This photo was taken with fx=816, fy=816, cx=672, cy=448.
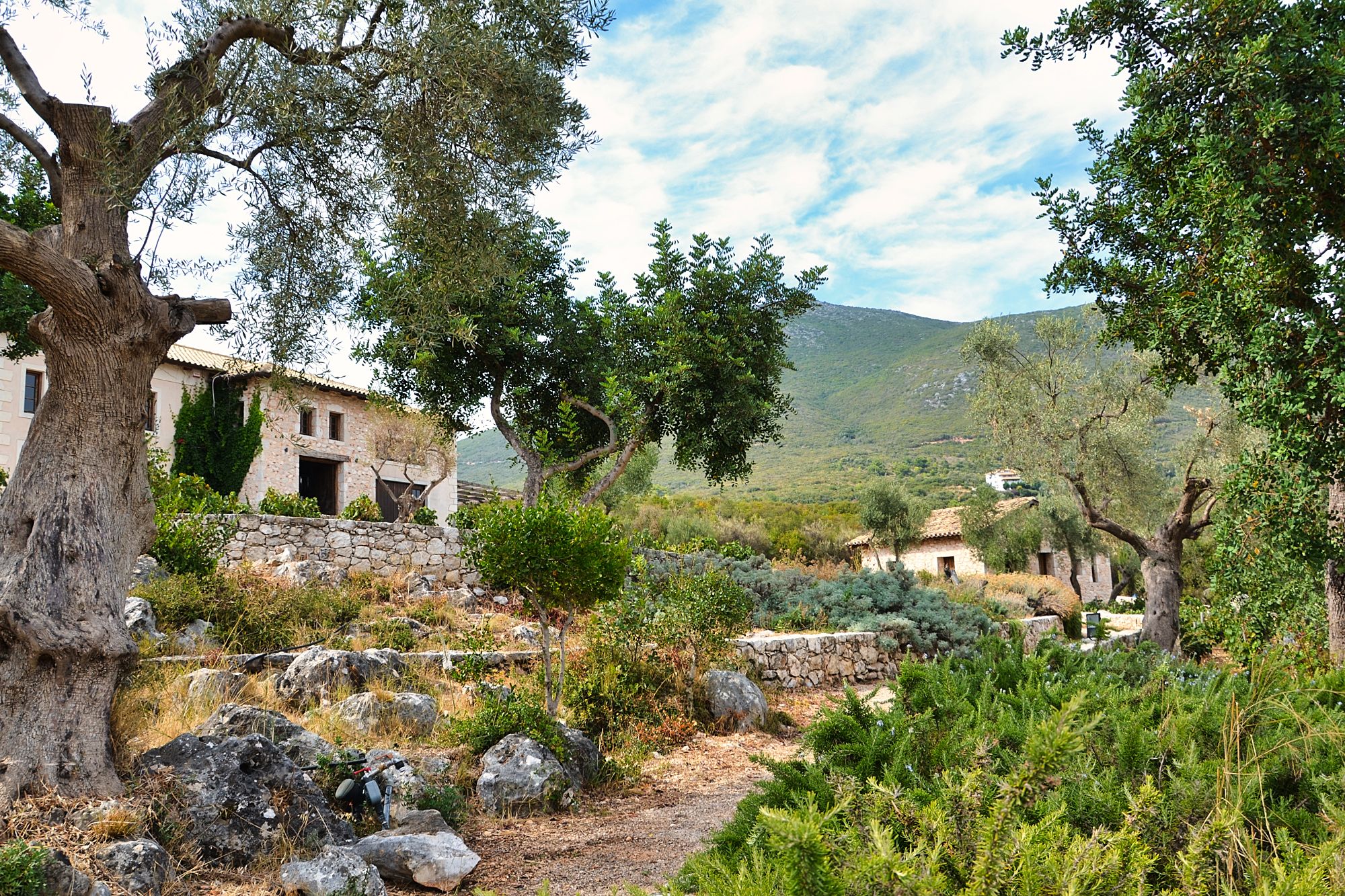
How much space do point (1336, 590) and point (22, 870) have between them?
28.4 feet

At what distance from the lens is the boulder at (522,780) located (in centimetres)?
627

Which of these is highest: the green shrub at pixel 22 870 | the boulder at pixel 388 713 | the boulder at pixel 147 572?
the boulder at pixel 147 572

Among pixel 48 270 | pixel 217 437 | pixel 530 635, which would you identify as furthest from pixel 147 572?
pixel 217 437

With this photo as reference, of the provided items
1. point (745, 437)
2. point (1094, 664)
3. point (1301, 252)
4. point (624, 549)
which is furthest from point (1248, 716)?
point (745, 437)

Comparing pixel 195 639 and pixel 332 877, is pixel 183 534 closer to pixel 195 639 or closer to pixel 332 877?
pixel 195 639

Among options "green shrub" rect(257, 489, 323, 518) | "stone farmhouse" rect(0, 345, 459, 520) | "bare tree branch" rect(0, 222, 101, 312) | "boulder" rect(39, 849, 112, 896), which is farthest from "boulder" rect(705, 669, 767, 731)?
"stone farmhouse" rect(0, 345, 459, 520)

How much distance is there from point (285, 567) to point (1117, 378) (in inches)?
667

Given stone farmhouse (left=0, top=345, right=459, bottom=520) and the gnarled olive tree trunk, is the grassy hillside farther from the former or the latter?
the gnarled olive tree trunk

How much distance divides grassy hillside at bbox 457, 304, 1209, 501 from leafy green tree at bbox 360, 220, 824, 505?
22.8m

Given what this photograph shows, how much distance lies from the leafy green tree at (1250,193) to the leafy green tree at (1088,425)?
9.10m

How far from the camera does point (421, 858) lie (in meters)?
4.79

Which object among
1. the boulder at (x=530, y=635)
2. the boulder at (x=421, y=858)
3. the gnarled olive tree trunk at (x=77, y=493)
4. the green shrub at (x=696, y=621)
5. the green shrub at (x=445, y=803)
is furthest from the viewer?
the boulder at (x=530, y=635)

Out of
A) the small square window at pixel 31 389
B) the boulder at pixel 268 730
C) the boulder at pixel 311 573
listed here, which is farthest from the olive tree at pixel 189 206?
the small square window at pixel 31 389

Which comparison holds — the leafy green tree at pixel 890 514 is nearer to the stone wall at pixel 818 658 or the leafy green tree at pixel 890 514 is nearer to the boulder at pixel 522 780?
the stone wall at pixel 818 658
